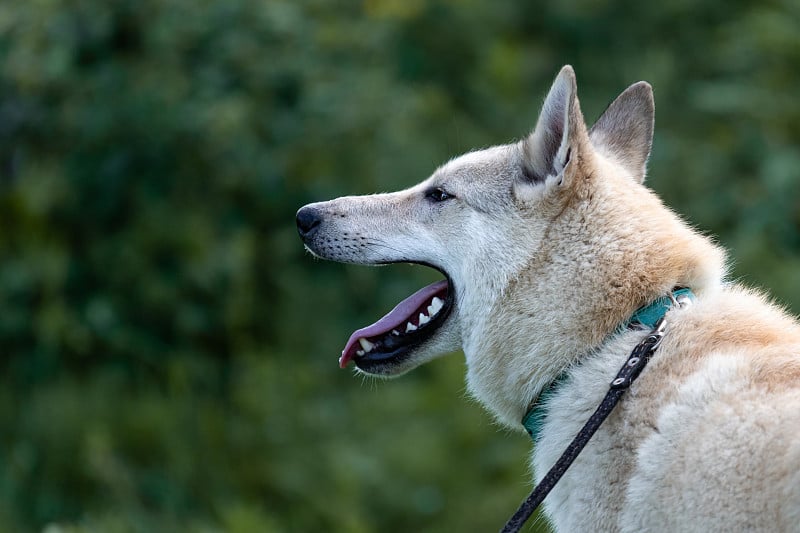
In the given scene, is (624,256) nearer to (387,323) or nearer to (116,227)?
(387,323)

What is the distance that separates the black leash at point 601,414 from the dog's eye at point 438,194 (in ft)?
3.57

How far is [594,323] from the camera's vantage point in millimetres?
3209

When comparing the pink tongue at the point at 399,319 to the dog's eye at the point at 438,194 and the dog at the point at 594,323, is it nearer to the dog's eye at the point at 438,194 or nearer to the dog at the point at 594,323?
the dog at the point at 594,323

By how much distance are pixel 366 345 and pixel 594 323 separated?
0.94m

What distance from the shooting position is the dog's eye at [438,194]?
384cm

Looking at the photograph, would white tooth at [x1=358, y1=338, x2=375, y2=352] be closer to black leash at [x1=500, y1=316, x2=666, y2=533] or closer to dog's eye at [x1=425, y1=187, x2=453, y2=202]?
dog's eye at [x1=425, y1=187, x2=453, y2=202]

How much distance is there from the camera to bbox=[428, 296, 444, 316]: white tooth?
12.1ft

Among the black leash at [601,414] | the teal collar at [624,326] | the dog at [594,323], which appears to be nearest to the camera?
the dog at [594,323]

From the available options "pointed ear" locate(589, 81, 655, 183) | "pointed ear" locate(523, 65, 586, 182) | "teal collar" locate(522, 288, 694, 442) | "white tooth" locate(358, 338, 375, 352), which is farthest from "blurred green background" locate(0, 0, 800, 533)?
"pointed ear" locate(523, 65, 586, 182)

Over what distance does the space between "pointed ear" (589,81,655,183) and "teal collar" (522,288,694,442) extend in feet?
2.70

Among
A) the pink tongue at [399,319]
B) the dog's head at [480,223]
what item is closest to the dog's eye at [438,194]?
the dog's head at [480,223]

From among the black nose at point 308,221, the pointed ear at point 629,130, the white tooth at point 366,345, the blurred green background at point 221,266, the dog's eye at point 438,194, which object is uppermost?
the pointed ear at point 629,130

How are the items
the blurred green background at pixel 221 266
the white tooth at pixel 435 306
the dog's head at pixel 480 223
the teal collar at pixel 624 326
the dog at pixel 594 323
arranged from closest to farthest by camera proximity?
the dog at pixel 594 323
the teal collar at pixel 624 326
the dog's head at pixel 480 223
the white tooth at pixel 435 306
the blurred green background at pixel 221 266

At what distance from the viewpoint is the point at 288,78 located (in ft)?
24.1
